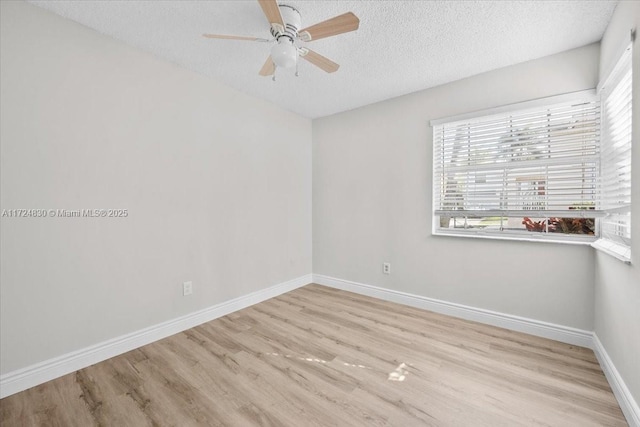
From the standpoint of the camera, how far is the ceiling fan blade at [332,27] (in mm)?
1486

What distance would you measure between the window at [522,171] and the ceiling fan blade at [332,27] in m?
1.68

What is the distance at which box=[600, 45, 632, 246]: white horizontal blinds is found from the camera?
159 cm

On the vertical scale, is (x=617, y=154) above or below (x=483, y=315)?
above

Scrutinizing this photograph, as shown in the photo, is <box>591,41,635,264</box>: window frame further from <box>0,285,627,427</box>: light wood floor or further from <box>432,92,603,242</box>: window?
<box>0,285,627,427</box>: light wood floor

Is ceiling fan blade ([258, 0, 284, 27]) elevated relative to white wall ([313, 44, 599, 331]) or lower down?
elevated

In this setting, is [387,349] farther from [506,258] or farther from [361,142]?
[361,142]

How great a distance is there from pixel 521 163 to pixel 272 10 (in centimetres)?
237

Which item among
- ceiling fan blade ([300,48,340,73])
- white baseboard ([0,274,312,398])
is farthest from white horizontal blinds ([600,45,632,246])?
white baseboard ([0,274,312,398])

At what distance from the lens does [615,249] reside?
1690 mm

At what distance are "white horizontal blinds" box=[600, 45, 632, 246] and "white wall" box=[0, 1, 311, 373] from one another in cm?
299

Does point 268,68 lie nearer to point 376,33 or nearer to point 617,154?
point 376,33

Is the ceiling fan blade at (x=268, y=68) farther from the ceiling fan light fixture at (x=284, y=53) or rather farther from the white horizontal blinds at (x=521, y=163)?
the white horizontal blinds at (x=521, y=163)

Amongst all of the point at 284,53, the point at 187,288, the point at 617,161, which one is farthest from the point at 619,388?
the point at 187,288

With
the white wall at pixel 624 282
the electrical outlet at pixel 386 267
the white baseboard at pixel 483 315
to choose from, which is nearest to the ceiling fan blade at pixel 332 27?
the white wall at pixel 624 282
